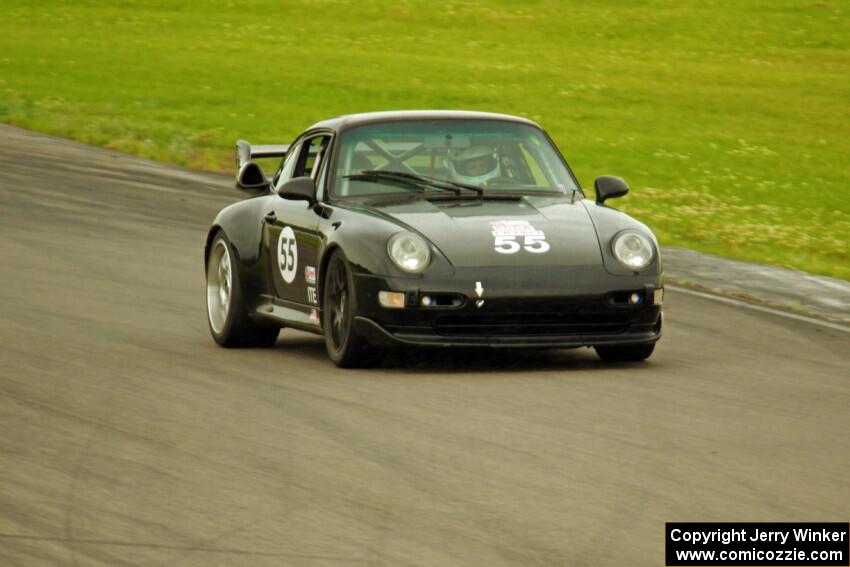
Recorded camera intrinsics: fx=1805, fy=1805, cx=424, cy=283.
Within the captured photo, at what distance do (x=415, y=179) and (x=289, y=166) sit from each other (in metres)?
1.39

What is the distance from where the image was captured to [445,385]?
864cm

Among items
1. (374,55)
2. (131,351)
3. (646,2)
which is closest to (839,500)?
(131,351)

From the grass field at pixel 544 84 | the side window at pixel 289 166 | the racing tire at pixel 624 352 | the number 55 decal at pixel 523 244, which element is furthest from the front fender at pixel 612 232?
the grass field at pixel 544 84

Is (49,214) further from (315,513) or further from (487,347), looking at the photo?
(315,513)

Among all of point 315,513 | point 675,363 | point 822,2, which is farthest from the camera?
point 822,2

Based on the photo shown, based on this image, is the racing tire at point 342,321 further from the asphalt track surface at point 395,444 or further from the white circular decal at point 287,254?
the white circular decal at point 287,254

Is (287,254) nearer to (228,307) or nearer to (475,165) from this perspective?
(228,307)

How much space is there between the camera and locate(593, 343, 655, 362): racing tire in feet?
31.2

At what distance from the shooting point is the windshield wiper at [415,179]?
995cm

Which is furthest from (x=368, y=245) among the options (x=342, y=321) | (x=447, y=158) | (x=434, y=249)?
(x=447, y=158)

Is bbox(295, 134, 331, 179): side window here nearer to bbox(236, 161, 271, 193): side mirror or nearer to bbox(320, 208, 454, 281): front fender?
bbox(236, 161, 271, 193): side mirror

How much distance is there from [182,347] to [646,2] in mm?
62949

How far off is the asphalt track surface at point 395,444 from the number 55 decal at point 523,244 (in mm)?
624

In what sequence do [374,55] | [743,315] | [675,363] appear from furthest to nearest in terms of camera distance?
[374,55], [743,315], [675,363]
